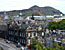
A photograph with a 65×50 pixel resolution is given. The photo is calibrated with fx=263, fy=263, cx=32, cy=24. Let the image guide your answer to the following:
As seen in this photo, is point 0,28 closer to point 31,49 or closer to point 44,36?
point 44,36

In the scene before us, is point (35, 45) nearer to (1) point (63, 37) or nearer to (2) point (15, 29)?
(1) point (63, 37)

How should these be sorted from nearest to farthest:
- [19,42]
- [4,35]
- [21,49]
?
[21,49] < [19,42] < [4,35]

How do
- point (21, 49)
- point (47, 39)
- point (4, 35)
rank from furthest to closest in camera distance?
point (4, 35), point (47, 39), point (21, 49)

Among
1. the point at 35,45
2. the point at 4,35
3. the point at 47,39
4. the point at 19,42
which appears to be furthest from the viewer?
the point at 4,35

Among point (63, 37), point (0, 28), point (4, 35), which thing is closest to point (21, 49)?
point (63, 37)

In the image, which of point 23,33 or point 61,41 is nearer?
point 61,41

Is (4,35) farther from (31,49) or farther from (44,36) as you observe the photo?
(31,49)

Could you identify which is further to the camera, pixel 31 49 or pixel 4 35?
pixel 4 35

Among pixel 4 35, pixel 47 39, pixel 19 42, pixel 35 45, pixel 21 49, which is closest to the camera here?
pixel 35 45

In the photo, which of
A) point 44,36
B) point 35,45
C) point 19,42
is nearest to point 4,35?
point 19,42
